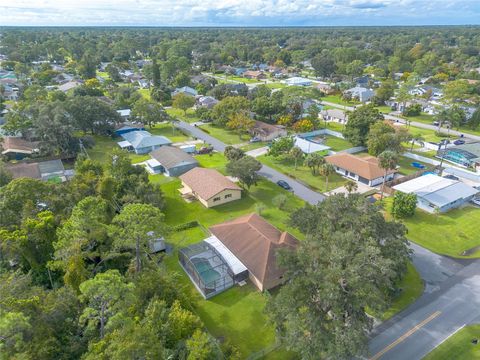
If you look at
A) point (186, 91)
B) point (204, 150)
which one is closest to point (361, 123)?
point (204, 150)

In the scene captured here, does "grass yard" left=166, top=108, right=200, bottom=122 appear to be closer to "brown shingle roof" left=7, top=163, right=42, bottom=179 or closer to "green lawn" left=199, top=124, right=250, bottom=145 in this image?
"green lawn" left=199, top=124, right=250, bottom=145

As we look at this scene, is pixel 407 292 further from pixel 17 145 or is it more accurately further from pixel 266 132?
pixel 17 145

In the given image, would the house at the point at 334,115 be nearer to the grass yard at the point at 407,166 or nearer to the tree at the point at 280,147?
the grass yard at the point at 407,166

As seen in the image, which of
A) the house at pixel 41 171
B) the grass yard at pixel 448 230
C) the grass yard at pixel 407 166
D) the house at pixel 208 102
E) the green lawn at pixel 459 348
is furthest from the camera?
the house at pixel 208 102

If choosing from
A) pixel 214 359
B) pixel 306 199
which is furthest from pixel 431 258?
pixel 214 359

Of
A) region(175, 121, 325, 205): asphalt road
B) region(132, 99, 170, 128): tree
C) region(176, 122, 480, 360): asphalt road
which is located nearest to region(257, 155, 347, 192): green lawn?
region(175, 121, 325, 205): asphalt road

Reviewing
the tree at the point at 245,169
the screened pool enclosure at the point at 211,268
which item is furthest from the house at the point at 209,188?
the screened pool enclosure at the point at 211,268

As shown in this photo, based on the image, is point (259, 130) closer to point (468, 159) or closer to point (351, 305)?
point (468, 159)
